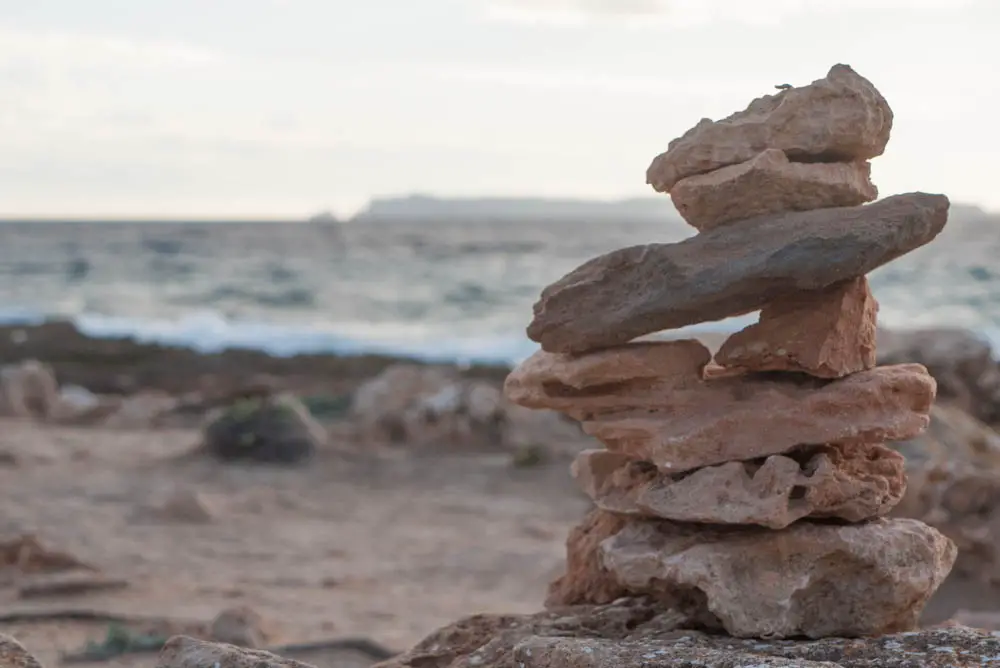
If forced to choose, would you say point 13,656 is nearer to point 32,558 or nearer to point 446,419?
point 32,558

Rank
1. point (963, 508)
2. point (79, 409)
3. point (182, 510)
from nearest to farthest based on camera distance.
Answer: point (963, 508) → point (182, 510) → point (79, 409)

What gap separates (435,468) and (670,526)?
930 centimetres

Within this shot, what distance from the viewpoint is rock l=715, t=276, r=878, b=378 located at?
3.68m

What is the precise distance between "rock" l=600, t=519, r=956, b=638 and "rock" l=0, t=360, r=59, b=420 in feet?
46.4

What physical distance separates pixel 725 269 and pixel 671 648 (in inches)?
42.6

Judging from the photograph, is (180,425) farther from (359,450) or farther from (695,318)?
(695,318)

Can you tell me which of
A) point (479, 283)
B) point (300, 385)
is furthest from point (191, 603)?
point (479, 283)

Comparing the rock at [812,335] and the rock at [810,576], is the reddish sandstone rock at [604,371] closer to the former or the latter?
the rock at [812,335]

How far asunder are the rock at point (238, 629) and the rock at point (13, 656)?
3.05 metres

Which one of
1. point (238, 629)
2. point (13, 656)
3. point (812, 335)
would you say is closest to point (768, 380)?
point (812, 335)

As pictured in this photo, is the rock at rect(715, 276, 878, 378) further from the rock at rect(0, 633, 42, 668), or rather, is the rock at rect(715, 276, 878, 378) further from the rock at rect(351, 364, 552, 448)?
the rock at rect(351, 364, 552, 448)

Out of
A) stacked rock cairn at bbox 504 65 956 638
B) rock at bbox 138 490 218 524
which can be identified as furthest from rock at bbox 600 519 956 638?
rock at bbox 138 490 218 524

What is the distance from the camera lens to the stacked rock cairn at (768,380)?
3555 millimetres

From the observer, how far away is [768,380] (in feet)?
12.7
